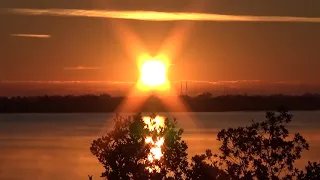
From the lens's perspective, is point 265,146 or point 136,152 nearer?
point 136,152

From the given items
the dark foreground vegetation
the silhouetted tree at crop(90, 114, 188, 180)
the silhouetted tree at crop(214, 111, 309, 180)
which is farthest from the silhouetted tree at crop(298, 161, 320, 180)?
the silhouetted tree at crop(90, 114, 188, 180)

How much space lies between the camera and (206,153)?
15.2m

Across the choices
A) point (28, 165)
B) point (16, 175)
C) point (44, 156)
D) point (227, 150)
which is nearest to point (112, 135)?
point (227, 150)

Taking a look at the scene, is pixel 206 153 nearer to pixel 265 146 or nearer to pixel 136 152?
pixel 265 146

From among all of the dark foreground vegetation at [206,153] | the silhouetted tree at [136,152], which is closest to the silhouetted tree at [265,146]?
the dark foreground vegetation at [206,153]

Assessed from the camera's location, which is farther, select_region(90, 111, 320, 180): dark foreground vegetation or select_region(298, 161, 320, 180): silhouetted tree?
select_region(90, 111, 320, 180): dark foreground vegetation

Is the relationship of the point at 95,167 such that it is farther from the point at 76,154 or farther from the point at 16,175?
the point at 76,154

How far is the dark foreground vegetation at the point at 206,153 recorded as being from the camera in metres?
14.8

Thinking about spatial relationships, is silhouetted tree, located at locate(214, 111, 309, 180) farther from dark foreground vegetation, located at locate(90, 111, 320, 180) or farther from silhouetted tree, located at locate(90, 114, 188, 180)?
silhouetted tree, located at locate(90, 114, 188, 180)

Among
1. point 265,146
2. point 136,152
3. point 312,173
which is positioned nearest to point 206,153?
point 265,146

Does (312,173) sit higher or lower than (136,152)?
lower

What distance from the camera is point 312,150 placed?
231ft

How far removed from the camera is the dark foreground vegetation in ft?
48.6

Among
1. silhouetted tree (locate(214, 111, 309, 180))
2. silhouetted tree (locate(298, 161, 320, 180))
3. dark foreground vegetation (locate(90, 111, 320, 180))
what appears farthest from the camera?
silhouetted tree (locate(214, 111, 309, 180))
